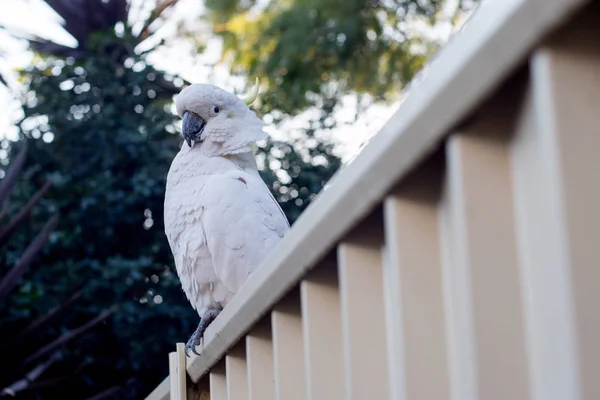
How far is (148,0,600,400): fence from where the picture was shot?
461mm

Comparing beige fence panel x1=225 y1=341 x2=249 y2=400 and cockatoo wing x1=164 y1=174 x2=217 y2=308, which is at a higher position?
cockatoo wing x1=164 y1=174 x2=217 y2=308

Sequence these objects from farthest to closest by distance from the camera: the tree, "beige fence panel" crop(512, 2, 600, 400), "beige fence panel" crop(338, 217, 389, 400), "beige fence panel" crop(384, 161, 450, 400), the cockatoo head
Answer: the tree
the cockatoo head
"beige fence panel" crop(338, 217, 389, 400)
"beige fence panel" crop(384, 161, 450, 400)
"beige fence panel" crop(512, 2, 600, 400)

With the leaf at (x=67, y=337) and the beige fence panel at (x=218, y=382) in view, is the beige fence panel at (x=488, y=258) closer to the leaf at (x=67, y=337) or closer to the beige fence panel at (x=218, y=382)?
the beige fence panel at (x=218, y=382)

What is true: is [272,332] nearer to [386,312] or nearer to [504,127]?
[386,312]

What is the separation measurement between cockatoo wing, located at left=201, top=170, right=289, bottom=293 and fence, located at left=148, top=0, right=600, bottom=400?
1475mm

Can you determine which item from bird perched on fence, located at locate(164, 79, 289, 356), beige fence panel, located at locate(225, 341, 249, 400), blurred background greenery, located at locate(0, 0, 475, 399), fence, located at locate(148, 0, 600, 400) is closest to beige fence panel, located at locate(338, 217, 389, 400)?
fence, located at locate(148, 0, 600, 400)

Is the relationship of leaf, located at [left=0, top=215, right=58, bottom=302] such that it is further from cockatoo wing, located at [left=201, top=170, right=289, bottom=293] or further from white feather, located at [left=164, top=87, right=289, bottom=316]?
cockatoo wing, located at [left=201, top=170, right=289, bottom=293]

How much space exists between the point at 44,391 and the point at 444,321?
12.2 feet

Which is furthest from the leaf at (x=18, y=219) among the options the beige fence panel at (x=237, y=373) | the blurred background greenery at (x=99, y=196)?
the beige fence panel at (x=237, y=373)

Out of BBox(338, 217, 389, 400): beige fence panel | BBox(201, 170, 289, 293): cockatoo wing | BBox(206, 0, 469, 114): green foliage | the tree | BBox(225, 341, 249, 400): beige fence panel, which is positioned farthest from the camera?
BBox(206, 0, 469, 114): green foliage

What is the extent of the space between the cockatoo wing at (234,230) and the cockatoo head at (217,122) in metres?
0.28

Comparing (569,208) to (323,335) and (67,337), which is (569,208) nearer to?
(323,335)

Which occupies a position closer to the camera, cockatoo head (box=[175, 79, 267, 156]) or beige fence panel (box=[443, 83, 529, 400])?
beige fence panel (box=[443, 83, 529, 400])

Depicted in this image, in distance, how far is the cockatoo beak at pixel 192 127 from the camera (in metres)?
2.64
